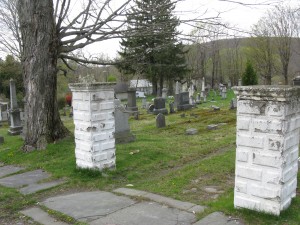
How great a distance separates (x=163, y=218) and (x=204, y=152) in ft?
15.7

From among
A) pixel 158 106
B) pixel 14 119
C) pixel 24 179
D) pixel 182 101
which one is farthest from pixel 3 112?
pixel 24 179

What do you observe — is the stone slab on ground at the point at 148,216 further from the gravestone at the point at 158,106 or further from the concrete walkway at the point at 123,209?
the gravestone at the point at 158,106

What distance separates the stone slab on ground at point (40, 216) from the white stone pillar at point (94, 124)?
1.83 m

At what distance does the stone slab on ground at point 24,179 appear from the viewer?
641 cm

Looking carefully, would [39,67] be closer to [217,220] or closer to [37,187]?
[37,187]

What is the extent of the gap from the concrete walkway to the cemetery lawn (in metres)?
0.19

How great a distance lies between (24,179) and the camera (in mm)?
6719

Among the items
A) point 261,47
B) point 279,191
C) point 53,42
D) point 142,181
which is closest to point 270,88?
point 279,191

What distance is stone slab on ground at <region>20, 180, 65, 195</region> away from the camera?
230 inches

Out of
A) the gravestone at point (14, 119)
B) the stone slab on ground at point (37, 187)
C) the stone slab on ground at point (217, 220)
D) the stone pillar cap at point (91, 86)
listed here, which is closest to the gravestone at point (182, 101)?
the gravestone at point (14, 119)

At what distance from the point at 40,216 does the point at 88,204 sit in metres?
0.74

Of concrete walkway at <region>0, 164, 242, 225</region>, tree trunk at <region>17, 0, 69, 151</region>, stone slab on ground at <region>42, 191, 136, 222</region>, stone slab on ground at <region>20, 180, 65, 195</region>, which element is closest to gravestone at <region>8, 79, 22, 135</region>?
tree trunk at <region>17, 0, 69, 151</region>

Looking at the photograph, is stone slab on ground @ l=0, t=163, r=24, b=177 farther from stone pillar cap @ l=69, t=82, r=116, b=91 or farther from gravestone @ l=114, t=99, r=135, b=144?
gravestone @ l=114, t=99, r=135, b=144

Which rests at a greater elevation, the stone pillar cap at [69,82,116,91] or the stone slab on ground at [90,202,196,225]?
the stone pillar cap at [69,82,116,91]
